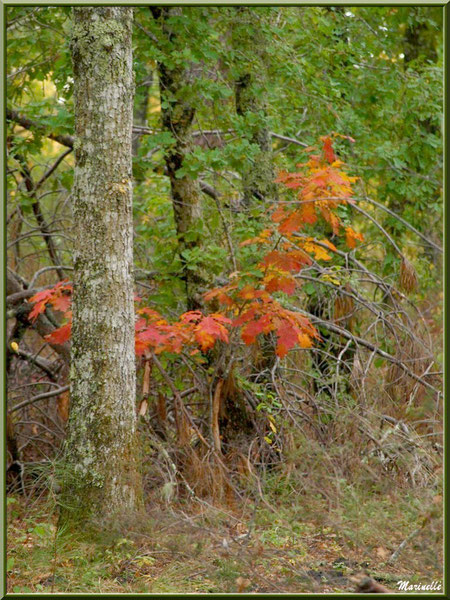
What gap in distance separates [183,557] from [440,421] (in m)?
3.10

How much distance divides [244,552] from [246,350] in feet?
7.96

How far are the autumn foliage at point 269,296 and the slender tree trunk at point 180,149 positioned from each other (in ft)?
2.22

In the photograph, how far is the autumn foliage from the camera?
5.68m

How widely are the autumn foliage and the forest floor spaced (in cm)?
123

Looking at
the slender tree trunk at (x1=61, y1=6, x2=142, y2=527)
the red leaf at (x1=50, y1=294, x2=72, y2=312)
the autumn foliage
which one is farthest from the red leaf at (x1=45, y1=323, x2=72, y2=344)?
the slender tree trunk at (x1=61, y1=6, x2=142, y2=527)

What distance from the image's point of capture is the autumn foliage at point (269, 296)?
18.6 feet

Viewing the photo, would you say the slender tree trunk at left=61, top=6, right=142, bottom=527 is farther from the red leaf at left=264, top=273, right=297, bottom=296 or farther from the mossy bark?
the mossy bark

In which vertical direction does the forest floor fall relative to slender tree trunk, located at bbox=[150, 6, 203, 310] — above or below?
below

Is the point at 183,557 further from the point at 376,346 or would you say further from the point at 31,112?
the point at 31,112

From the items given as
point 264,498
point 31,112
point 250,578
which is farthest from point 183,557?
point 31,112

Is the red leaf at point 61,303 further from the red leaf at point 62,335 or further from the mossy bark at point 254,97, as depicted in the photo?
the mossy bark at point 254,97

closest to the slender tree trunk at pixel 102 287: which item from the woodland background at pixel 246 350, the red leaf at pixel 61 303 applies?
the woodland background at pixel 246 350

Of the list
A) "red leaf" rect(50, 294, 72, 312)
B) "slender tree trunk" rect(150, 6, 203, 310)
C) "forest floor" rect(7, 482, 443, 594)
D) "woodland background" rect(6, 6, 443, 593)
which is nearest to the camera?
"forest floor" rect(7, 482, 443, 594)

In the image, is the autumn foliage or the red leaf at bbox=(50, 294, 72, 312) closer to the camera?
the autumn foliage
